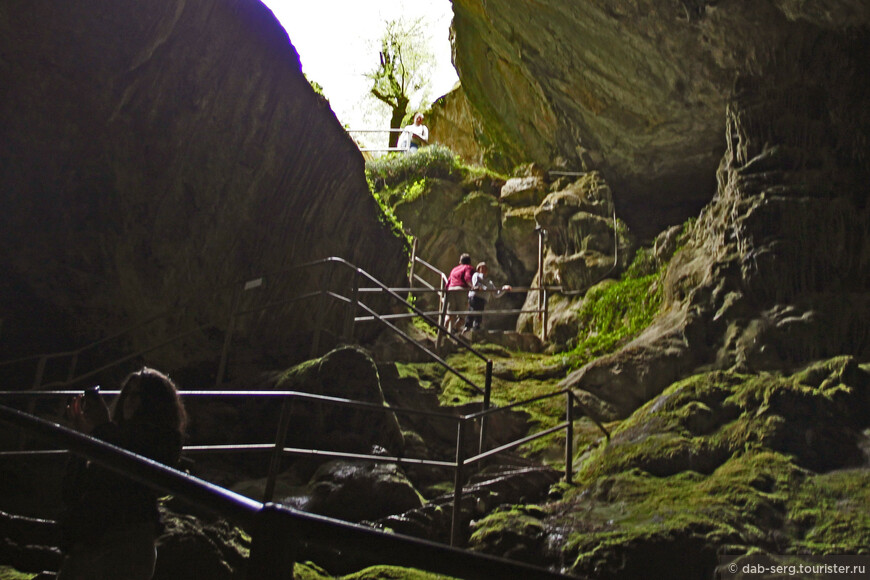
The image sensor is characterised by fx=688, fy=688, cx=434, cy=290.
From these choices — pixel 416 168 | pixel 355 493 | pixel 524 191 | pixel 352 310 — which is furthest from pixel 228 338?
pixel 416 168

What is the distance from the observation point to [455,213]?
59.8 feet

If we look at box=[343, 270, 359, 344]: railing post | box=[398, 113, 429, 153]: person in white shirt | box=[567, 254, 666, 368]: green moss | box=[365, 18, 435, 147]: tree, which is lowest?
box=[343, 270, 359, 344]: railing post

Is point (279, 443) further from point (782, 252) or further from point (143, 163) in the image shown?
point (782, 252)

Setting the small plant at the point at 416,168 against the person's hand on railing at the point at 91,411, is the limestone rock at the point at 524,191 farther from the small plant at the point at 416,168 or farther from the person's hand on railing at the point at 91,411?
the person's hand on railing at the point at 91,411

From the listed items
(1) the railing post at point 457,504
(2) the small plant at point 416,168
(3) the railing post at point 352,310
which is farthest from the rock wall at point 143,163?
(2) the small plant at point 416,168

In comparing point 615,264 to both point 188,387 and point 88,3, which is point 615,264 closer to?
point 188,387

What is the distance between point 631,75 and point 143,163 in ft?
28.5

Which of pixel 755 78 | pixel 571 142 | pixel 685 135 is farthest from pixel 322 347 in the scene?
pixel 571 142

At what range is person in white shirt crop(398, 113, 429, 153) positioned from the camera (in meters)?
21.3

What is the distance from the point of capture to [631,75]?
1210cm

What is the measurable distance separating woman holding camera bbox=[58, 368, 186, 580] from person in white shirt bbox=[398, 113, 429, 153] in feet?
60.9

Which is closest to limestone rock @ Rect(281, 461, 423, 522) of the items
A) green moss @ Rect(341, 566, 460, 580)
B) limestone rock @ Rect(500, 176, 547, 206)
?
green moss @ Rect(341, 566, 460, 580)

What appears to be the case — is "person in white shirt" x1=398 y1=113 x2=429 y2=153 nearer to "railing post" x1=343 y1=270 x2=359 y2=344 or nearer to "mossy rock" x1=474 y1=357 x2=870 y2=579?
"railing post" x1=343 y1=270 x2=359 y2=344

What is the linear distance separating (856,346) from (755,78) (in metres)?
4.51
